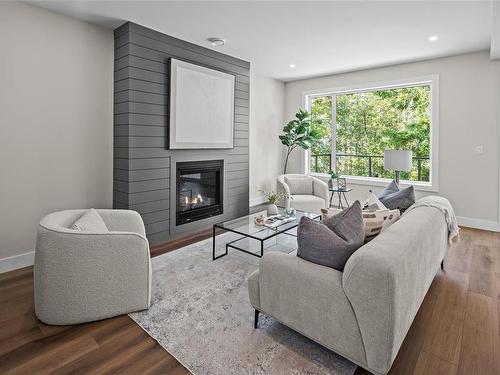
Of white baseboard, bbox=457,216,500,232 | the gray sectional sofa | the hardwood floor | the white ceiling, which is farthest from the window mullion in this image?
the gray sectional sofa

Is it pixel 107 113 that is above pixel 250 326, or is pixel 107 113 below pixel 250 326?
above

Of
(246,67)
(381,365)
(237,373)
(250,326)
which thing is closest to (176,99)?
(246,67)

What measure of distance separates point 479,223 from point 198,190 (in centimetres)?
408

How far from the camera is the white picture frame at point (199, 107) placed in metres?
3.83

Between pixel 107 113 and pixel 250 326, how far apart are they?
9.44 ft

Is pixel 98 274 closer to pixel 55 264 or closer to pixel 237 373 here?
pixel 55 264

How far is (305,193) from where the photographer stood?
5.13 m

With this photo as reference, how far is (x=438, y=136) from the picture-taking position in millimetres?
4691

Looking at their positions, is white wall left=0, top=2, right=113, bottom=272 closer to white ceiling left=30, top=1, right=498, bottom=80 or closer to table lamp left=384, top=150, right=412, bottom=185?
white ceiling left=30, top=1, right=498, bottom=80

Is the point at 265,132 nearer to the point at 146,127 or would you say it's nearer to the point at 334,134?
the point at 334,134

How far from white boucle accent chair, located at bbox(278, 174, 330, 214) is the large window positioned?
1216 mm

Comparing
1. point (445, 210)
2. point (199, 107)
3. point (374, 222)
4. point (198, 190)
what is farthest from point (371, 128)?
point (374, 222)

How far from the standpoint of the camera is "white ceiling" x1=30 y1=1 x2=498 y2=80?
3.01 metres

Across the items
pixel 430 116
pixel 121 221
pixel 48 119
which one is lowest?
pixel 121 221
